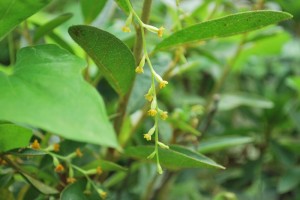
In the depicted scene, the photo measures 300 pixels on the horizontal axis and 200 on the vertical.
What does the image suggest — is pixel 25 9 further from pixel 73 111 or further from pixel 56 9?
pixel 56 9

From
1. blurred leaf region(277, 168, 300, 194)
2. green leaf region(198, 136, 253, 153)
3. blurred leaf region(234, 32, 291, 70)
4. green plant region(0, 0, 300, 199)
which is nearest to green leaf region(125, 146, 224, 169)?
green plant region(0, 0, 300, 199)

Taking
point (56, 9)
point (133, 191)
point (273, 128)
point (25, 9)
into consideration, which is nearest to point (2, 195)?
point (25, 9)

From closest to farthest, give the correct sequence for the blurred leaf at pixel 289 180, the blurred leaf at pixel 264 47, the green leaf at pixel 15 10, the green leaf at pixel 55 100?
the green leaf at pixel 55 100, the green leaf at pixel 15 10, the blurred leaf at pixel 289 180, the blurred leaf at pixel 264 47

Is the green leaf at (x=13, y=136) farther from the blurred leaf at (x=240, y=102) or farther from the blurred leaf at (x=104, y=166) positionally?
the blurred leaf at (x=240, y=102)

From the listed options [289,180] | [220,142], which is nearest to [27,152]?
[220,142]

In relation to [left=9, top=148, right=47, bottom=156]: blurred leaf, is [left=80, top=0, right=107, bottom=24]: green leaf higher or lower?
higher

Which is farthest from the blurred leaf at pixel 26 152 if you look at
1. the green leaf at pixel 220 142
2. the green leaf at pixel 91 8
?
the green leaf at pixel 220 142

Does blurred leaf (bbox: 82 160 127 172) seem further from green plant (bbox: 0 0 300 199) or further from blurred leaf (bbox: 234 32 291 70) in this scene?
blurred leaf (bbox: 234 32 291 70)
